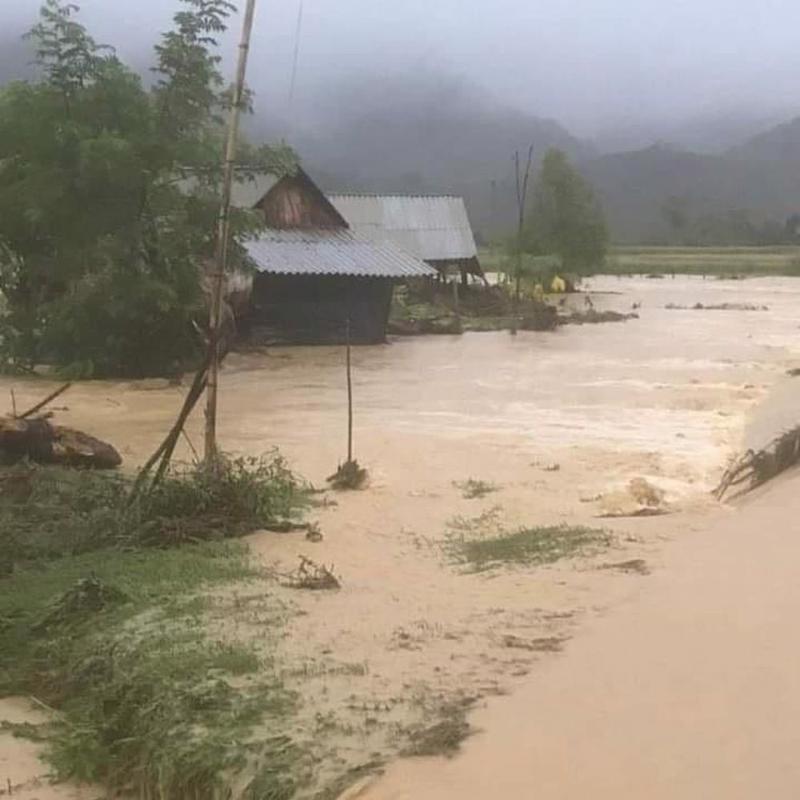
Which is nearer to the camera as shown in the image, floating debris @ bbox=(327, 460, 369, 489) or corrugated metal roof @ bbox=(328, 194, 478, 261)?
floating debris @ bbox=(327, 460, 369, 489)

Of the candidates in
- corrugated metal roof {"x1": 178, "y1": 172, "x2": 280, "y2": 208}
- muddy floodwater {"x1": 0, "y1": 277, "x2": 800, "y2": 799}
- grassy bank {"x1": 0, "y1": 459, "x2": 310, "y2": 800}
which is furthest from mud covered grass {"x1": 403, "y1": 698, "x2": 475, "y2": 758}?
corrugated metal roof {"x1": 178, "y1": 172, "x2": 280, "y2": 208}

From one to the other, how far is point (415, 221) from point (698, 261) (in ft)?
116

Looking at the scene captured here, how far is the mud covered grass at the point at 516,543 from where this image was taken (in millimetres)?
7625

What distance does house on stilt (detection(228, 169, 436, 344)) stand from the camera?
25.2 metres

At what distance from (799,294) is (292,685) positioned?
44.3m

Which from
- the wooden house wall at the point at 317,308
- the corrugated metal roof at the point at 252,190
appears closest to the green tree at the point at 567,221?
the corrugated metal roof at the point at 252,190

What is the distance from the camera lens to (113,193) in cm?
1834

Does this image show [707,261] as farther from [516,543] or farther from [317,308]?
[516,543]

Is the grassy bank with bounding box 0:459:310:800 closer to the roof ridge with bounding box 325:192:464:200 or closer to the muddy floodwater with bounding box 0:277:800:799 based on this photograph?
the muddy floodwater with bounding box 0:277:800:799

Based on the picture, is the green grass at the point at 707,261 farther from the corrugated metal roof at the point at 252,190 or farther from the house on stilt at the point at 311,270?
the corrugated metal roof at the point at 252,190

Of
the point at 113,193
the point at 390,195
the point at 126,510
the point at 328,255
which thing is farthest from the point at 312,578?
the point at 390,195

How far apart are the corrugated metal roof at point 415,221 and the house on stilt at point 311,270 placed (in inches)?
356

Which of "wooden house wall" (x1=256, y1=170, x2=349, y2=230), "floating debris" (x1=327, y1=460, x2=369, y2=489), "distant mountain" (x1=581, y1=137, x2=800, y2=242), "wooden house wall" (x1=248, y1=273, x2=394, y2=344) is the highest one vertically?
"distant mountain" (x1=581, y1=137, x2=800, y2=242)

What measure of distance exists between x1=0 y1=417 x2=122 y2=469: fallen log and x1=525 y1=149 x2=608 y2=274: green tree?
41.1 metres
